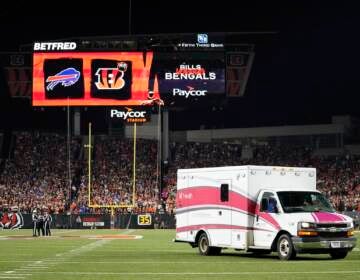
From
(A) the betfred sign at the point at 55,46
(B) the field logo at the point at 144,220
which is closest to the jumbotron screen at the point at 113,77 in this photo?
(A) the betfred sign at the point at 55,46

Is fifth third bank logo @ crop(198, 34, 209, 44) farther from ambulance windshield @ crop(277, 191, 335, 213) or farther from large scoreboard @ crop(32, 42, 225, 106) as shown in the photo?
ambulance windshield @ crop(277, 191, 335, 213)

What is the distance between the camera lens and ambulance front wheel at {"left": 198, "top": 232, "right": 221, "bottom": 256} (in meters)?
24.5

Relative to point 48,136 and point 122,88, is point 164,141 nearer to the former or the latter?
point 122,88

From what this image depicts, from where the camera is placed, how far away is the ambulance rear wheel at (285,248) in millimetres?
21438

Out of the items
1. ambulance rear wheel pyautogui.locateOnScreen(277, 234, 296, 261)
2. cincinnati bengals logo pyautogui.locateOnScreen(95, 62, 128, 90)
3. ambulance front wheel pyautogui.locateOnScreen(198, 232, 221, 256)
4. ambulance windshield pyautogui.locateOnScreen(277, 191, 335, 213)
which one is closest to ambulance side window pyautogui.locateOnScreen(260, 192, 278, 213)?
ambulance windshield pyautogui.locateOnScreen(277, 191, 335, 213)

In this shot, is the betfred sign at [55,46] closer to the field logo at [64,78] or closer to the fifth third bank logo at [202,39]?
the field logo at [64,78]

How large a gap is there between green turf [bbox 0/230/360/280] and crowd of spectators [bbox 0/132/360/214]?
27.0 meters

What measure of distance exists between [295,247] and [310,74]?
60255mm

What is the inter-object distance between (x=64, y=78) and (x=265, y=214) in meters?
35.5

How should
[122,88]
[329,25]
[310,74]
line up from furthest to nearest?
[310,74]
[329,25]
[122,88]

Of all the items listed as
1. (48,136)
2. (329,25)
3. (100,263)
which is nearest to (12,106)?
(48,136)

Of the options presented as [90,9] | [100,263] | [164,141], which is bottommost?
[100,263]

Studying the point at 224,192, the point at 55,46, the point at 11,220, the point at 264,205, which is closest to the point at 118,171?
the point at 55,46

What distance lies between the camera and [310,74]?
80.2m
